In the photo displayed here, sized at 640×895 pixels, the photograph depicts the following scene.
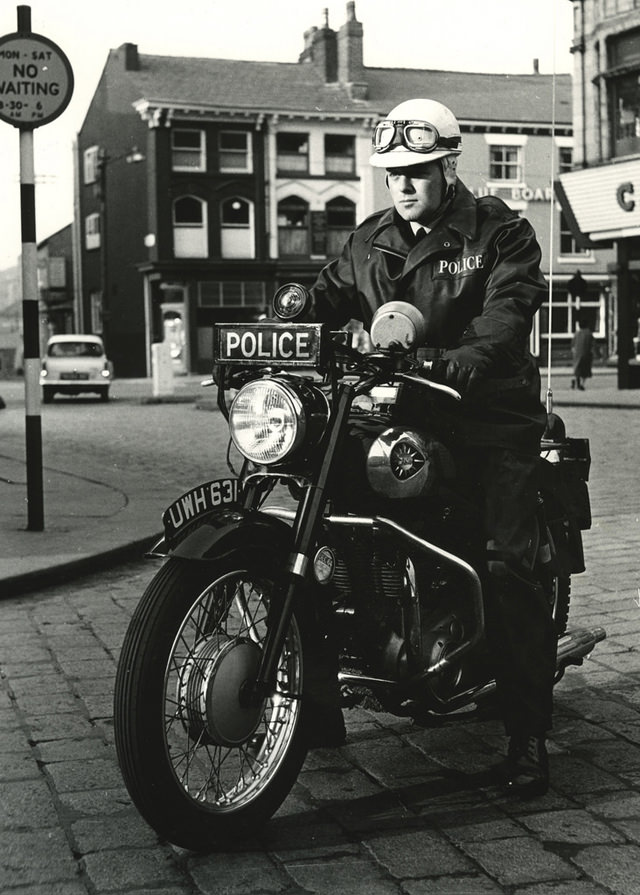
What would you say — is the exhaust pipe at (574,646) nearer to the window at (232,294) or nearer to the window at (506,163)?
the window at (232,294)

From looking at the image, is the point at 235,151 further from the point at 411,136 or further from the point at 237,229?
the point at 411,136

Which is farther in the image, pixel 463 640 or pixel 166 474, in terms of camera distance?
pixel 166 474

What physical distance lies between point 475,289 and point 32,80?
217 inches

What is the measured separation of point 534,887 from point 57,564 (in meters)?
4.56

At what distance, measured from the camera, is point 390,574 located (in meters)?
3.47

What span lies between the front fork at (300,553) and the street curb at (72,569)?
12.4ft

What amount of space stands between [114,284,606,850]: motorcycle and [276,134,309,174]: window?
152ft

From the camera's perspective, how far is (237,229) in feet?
158

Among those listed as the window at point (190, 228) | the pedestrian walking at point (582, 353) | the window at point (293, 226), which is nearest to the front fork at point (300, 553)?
the pedestrian walking at point (582, 353)

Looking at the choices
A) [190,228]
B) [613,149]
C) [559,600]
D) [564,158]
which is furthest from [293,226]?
[559,600]

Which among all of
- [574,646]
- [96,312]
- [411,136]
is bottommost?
[574,646]

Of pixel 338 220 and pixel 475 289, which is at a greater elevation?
pixel 338 220

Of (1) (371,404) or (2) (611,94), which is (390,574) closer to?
(1) (371,404)

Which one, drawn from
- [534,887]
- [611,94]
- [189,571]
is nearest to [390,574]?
[189,571]
